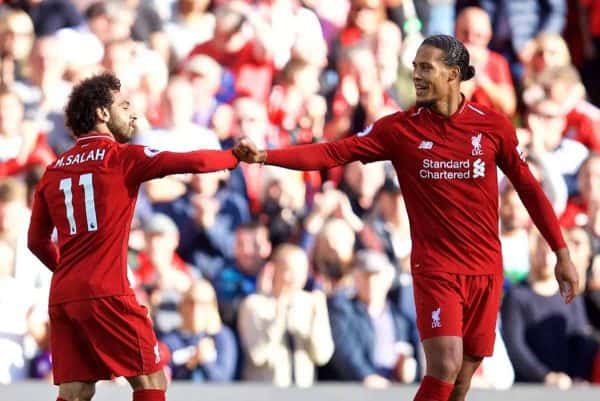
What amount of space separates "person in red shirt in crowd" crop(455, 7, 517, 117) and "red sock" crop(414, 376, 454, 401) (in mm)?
3730

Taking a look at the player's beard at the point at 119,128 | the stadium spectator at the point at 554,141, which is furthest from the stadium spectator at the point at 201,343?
the player's beard at the point at 119,128

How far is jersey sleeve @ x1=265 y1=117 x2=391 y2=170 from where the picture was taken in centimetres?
618

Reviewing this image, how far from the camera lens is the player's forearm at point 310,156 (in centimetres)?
617

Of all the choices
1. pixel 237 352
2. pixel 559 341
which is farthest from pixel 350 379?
pixel 559 341

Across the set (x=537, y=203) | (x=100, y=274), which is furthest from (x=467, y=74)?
(x=100, y=274)

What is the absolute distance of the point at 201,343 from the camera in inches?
344

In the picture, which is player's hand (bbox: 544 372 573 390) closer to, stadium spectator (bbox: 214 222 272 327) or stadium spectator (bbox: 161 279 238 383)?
stadium spectator (bbox: 214 222 272 327)

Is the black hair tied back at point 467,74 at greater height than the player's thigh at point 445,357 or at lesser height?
greater

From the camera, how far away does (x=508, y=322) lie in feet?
28.8

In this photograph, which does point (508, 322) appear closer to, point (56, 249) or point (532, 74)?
point (532, 74)

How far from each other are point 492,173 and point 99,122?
1.70 meters

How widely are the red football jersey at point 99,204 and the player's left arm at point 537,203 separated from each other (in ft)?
4.22

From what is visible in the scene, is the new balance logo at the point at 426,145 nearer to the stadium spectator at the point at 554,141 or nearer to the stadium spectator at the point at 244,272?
the stadium spectator at the point at 244,272

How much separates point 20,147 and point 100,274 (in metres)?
3.47
